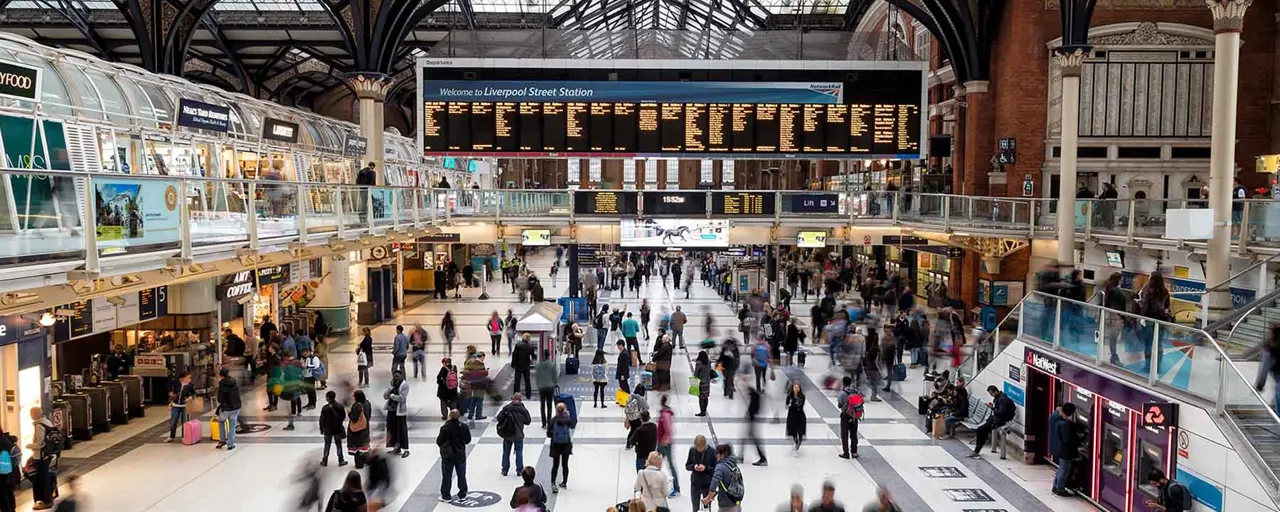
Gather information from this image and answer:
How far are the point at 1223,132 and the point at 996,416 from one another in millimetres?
6893

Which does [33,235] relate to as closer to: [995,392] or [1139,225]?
[995,392]

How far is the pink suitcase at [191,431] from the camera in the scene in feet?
48.3

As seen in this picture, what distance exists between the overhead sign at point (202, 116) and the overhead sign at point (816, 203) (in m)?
14.2

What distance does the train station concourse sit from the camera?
10.8 metres

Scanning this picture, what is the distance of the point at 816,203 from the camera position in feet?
82.3

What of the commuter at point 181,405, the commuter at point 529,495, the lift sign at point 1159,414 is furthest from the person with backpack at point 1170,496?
the commuter at point 181,405

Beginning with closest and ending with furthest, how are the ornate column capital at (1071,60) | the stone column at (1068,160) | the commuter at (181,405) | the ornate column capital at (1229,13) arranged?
the commuter at (181,405) < the ornate column capital at (1229,13) < the ornate column capital at (1071,60) < the stone column at (1068,160)

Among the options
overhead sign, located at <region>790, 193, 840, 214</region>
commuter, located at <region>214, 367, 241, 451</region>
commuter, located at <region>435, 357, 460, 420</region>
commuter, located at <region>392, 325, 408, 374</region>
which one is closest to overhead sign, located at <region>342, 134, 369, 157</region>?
commuter, located at <region>392, 325, 408, 374</region>

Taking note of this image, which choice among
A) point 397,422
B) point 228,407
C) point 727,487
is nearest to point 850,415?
point 727,487

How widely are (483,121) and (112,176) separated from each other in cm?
1507

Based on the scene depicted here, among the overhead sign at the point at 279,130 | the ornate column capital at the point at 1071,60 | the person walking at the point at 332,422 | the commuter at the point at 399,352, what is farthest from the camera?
the overhead sign at the point at 279,130

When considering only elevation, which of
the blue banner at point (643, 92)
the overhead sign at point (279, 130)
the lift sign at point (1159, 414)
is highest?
the blue banner at point (643, 92)

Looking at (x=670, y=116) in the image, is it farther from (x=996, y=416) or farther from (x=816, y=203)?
(x=996, y=416)

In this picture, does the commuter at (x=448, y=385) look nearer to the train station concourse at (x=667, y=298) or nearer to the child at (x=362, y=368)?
the train station concourse at (x=667, y=298)
